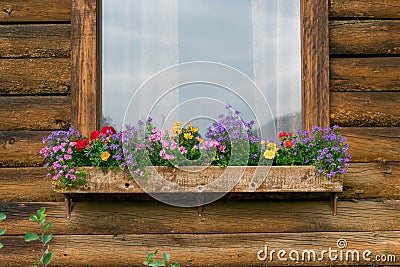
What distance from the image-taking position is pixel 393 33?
96.1 inches

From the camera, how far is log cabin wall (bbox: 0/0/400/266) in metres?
2.36

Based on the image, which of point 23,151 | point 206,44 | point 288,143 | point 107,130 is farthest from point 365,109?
point 23,151

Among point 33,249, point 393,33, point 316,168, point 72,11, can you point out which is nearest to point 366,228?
point 316,168

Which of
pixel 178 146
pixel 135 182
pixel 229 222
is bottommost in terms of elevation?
pixel 229 222

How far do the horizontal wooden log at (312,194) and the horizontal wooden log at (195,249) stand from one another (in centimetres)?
18

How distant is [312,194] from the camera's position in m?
2.36

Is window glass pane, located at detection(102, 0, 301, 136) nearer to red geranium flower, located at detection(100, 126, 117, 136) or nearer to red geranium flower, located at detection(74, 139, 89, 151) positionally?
red geranium flower, located at detection(100, 126, 117, 136)

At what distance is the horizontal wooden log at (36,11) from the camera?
2414 mm

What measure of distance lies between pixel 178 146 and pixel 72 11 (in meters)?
→ 0.79

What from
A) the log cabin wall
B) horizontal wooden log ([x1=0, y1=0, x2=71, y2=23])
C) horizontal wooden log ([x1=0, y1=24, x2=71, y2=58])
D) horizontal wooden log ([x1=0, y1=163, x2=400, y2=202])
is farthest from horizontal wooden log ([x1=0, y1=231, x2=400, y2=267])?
horizontal wooden log ([x1=0, y1=0, x2=71, y2=23])

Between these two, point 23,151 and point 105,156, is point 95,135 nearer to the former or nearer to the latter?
point 105,156

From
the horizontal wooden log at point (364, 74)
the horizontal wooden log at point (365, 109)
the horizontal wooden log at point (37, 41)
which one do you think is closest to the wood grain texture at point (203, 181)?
the horizontal wooden log at point (365, 109)

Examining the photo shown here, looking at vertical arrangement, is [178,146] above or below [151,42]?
below

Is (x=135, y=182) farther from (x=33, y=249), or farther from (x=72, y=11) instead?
(x=72, y=11)
